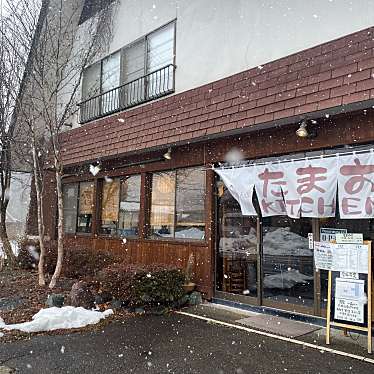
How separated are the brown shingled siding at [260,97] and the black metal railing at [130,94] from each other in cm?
52

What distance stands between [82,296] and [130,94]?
567 cm

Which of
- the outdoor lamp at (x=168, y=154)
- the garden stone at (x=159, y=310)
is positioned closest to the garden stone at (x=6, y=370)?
the garden stone at (x=159, y=310)

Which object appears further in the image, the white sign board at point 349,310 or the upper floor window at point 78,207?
the upper floor window at point 78,207

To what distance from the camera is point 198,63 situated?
323 inches

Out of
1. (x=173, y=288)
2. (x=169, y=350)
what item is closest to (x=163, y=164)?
(x=173, y=288)

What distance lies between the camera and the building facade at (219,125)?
5.90 metres

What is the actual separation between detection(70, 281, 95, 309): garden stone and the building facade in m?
2.12

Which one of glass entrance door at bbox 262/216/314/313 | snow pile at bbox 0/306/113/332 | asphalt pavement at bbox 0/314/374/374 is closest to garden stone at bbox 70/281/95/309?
snow pile at bbox 0/306/113/332

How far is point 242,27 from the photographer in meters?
7.30

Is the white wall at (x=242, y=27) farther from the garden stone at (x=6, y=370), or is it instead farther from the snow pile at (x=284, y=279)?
the garden stone at (x=6, y=370)

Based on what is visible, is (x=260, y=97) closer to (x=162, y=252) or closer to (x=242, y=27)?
(x=242, y=27)

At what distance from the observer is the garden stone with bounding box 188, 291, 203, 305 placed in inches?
299

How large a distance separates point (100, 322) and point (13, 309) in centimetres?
199

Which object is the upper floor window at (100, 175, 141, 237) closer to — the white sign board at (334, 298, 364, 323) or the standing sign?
the standing sign
